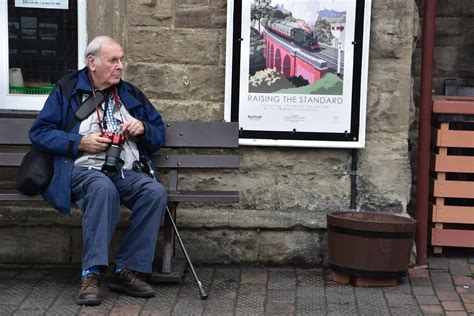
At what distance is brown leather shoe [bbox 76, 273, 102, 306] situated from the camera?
500 centimetres

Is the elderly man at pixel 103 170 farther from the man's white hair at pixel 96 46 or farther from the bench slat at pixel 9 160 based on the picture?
the bench slat at pixel 9 160

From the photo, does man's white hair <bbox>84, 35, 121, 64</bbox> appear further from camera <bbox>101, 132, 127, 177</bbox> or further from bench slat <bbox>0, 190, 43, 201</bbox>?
bench slat <bbox>0, 190, 43, 201</bbox>

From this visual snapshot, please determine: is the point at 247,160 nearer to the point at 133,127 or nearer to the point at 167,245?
the point at 167,245

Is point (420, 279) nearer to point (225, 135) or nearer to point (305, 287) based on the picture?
point (305, 287)

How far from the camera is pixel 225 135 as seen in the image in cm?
563

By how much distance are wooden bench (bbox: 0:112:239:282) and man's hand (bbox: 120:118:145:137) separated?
1.27 feet

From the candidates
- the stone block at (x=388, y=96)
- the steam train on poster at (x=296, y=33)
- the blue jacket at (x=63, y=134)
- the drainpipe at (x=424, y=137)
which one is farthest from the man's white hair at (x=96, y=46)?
the drainpipe at (x=424, y=137)

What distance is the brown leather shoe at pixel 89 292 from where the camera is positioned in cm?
500

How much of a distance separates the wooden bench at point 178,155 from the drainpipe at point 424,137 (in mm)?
1257

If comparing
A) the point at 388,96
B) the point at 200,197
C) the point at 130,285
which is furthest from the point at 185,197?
the point at 388,96

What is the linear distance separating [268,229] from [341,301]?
90cm

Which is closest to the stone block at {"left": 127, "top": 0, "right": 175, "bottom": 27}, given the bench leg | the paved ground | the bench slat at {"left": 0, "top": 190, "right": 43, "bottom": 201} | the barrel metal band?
the bench leg

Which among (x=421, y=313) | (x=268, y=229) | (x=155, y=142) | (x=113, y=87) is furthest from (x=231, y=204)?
(x=421, y=313)

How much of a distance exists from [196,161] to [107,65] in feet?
2.83
